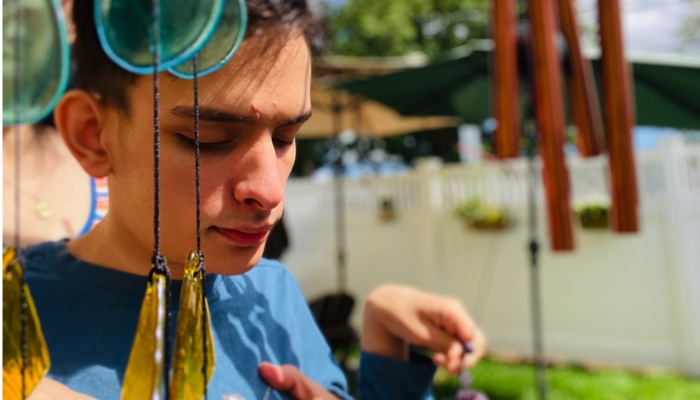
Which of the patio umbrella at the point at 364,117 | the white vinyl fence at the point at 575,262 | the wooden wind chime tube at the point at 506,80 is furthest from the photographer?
the white vinyl fence at the point at 575,262

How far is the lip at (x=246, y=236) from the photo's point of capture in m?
0.34

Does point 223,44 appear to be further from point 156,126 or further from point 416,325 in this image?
point 416,325

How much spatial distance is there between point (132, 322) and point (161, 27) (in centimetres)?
20

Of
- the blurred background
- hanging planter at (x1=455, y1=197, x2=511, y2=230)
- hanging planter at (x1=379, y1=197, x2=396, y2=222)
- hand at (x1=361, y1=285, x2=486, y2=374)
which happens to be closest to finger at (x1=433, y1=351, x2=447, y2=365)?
hand at (x1=361, y1=285, x2=486, y2=374)

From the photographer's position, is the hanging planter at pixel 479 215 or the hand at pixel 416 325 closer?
the hand at pixel 416 325

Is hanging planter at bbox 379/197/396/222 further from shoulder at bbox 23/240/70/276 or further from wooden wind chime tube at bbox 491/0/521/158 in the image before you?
shoulder at bbox 23/240/70/276

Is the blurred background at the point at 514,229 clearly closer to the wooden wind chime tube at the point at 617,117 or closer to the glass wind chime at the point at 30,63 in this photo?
the wooden wind chime tube at the point at 617,117

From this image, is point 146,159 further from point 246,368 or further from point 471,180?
point 471,180

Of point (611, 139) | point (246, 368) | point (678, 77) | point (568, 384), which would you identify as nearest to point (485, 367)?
point (568, 384)

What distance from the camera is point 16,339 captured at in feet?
1.07

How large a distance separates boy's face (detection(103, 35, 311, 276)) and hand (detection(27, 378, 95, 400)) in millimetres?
99

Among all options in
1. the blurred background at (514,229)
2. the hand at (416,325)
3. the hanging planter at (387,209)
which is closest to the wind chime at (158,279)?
the hand at (416,325)

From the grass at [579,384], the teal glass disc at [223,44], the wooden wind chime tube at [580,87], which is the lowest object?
the grass at [579,384]

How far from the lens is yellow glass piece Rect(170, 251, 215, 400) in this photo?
1.01 feet
